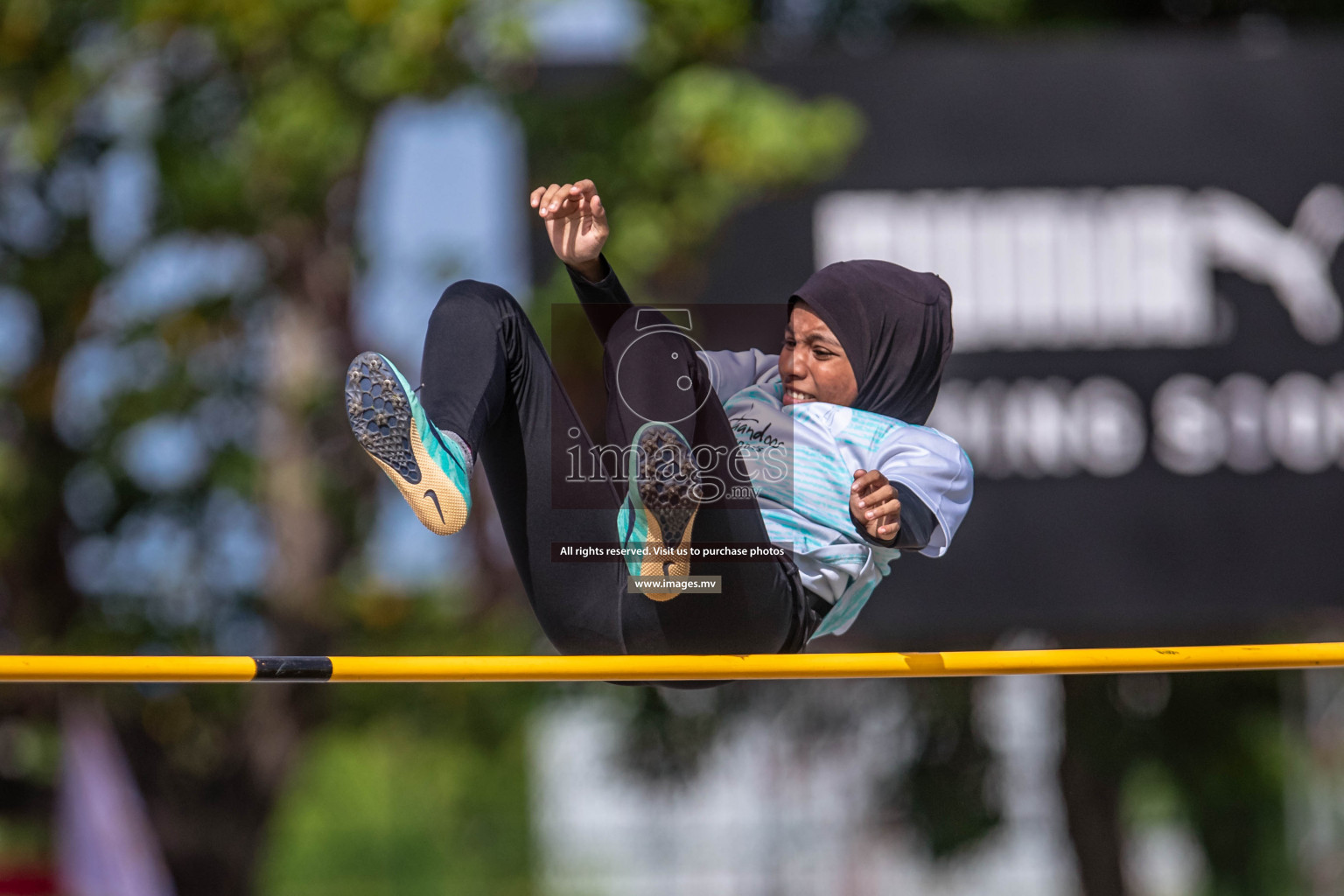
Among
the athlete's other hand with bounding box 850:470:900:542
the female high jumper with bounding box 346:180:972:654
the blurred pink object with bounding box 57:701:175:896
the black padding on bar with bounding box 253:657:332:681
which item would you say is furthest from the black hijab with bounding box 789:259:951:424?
the blurred pink object with bounding box 57:701:175:896

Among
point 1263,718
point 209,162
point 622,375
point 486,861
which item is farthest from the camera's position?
point 486,861

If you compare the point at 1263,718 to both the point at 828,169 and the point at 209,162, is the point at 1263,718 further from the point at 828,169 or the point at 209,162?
the point at 209,162

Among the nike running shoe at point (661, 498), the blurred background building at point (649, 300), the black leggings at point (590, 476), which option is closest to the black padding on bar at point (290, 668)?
the black leggings at point (590, 476)

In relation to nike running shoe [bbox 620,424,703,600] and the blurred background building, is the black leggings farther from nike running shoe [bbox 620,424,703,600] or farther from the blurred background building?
the blurred background building

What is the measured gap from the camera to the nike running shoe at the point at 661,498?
2945 mm

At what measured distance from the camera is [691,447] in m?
3.03

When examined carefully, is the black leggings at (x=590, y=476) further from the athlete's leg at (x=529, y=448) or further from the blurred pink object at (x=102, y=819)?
the blurred pink object at (x=102, y=819)

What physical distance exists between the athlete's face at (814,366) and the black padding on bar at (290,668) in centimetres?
117

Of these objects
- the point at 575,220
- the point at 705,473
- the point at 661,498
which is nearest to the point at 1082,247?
the point at 575,220

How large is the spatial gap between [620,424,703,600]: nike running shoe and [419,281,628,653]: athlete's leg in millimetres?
227

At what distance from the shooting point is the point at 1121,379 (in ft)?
24.9

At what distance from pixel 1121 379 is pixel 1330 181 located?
1.44 m

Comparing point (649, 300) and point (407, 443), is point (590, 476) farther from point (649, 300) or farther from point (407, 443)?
point (649, 300)

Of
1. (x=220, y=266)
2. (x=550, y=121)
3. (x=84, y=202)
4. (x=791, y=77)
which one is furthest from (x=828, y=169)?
(x=84, y=202)
